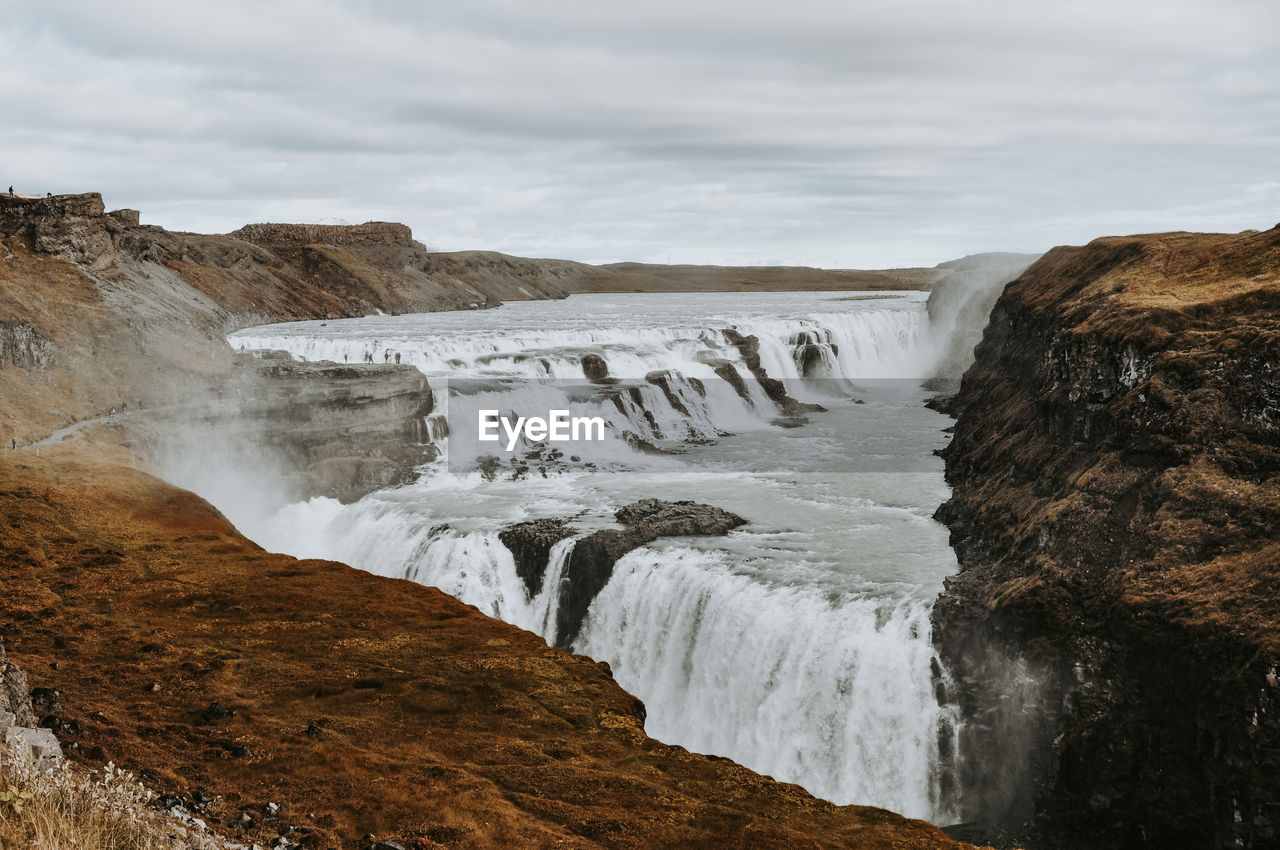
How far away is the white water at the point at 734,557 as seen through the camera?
17.4 m

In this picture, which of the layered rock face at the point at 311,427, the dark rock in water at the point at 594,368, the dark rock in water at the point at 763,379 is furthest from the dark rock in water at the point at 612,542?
the dark rock in water at the point at 763,379

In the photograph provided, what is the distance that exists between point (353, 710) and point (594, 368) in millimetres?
A: 30569

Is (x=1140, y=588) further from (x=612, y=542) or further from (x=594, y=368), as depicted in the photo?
(x=594, y=368)

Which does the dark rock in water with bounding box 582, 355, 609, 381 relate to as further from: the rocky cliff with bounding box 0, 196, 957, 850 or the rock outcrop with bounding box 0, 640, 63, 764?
the rock outcrop with bounding box 0, 640, 63, 764

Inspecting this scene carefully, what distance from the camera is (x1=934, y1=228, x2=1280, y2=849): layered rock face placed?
13547 mm

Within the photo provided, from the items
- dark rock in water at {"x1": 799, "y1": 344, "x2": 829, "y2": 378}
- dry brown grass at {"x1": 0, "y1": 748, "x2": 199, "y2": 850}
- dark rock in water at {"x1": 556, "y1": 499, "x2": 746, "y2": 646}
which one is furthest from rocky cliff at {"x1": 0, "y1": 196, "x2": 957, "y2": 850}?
dark rock in water at {"x1": 799, "y1": 344, "x2": 829, "y2": 378}

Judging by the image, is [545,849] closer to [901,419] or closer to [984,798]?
[984,798]

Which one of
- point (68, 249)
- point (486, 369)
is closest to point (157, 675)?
point (486, 369)

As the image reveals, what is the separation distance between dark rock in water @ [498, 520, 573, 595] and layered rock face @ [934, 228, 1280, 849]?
380 inches

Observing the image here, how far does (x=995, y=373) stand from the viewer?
35500mm

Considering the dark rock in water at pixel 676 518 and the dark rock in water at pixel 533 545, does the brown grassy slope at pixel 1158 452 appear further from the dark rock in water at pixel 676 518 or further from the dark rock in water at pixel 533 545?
the dark rock in water at pixel 533 545

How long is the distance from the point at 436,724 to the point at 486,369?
30415 mm

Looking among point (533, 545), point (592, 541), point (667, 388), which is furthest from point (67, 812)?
point (667, 388)

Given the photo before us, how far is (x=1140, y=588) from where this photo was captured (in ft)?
51.0
